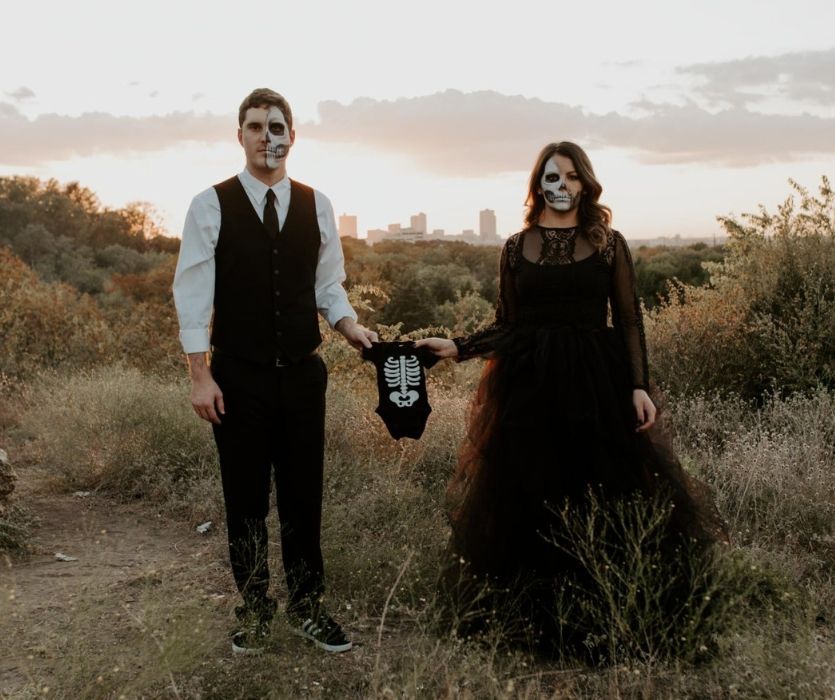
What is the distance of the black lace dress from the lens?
3.53 metres

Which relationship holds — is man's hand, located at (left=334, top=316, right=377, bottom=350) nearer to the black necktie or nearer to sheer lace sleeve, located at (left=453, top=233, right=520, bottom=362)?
sheer lace sleeve, located at (left=453, top=233, right=520, bottom=362)

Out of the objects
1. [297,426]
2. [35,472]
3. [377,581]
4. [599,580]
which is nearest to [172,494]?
[35,472]

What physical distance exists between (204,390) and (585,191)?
178 cm

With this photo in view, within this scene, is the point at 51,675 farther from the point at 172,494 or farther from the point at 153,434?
the point at 153,434

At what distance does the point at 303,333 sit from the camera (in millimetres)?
3379

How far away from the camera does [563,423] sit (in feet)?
11.7

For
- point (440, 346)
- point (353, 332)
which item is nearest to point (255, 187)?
point (353, 332)

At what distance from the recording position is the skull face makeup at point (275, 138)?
339cm

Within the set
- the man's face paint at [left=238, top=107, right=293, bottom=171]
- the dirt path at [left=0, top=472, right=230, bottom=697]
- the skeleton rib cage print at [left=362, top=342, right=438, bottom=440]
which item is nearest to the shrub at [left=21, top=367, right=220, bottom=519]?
the dirt path at [left=0, top=472, right=230, bottom=697]

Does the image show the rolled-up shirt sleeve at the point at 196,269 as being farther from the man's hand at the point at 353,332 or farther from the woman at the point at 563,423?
the woman at the point at 563,423

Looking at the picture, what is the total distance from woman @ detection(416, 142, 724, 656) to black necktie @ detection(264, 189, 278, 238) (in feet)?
3.36

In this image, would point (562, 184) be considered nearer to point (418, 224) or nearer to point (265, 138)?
point (265, 138)

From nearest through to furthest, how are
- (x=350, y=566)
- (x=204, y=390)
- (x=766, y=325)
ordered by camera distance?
(x=204, y=390) → (x=350, y=566) → (x=766, y=325)

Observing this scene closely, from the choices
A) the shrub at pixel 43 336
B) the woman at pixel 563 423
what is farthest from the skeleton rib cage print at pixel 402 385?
the shrub at pixel 43 336
